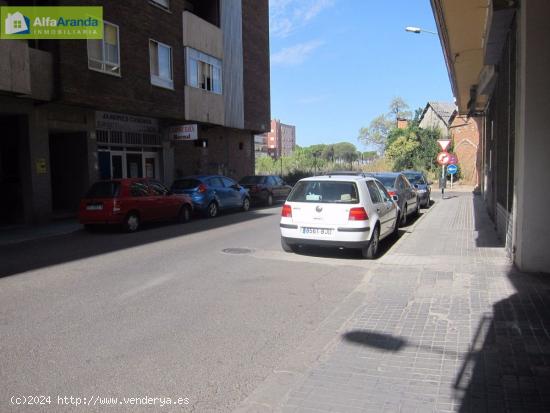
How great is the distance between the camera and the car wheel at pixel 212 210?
17.6 metres

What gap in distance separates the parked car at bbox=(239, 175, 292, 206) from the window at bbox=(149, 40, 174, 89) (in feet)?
19.1

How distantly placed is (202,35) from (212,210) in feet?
34.2

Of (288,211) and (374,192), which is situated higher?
(374,192)

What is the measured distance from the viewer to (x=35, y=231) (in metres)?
14.2

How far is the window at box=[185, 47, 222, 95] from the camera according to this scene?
2289 centimetres

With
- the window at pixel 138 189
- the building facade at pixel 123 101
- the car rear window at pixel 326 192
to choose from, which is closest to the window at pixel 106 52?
the building facade at pixel 123 101

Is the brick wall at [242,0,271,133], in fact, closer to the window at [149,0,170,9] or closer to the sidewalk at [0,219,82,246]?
the window at [149,0,170,9]

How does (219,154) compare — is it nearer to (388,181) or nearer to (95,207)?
(388,181)

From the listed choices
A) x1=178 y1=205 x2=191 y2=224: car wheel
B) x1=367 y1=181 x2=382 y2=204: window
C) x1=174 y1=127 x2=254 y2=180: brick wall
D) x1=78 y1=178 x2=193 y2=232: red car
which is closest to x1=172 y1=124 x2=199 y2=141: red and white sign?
x1=174 y1=127 x2=254 y2=180: brick wall

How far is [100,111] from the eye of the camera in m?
18.6

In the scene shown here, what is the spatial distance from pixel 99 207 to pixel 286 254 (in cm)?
602

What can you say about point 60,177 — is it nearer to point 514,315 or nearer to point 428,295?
point 428,295


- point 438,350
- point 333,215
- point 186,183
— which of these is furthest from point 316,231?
point 186,183

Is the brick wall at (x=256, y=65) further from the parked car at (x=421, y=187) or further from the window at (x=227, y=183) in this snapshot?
the parked car at (x=421, y=187)
